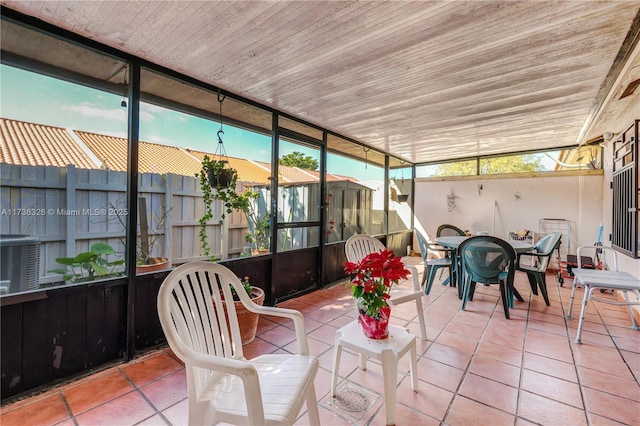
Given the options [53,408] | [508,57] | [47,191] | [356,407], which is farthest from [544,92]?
[53,408]

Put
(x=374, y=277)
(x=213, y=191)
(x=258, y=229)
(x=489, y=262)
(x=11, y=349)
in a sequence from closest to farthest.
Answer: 1. (x=374, y=277)
2. (x=11, y=349)
3. (x=213, y=191)
4. (x=489, y=262)
5. (x=258, y=229)

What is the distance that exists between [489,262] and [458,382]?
1616 millimetres

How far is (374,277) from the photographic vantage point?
1.49 metres

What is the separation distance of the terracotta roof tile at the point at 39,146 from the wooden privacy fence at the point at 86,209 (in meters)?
0.05

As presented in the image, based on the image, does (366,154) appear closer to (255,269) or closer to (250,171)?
(250,171)

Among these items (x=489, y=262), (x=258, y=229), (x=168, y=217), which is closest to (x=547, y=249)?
(x=489, y=262)


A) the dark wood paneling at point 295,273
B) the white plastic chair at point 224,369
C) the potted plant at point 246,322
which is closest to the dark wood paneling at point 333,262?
the dark wood paneling at point 295,273

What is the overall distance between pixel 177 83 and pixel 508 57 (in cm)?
274

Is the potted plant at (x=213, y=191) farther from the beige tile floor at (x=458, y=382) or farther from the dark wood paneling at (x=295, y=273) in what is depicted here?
the beige tile floor at (x=458, y=382)

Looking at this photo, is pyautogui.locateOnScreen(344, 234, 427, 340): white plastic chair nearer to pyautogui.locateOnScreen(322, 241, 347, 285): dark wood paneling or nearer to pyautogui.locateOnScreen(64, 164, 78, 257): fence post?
pyautogui.locateOnScreen(322, 241, 347, 285): dark wood paneling

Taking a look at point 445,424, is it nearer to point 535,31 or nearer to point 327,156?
point 535,31

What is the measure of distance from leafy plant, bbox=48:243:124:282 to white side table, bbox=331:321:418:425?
181 centimetres

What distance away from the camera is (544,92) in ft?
8.61

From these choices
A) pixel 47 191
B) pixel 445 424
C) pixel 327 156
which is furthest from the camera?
pixel 327 156
